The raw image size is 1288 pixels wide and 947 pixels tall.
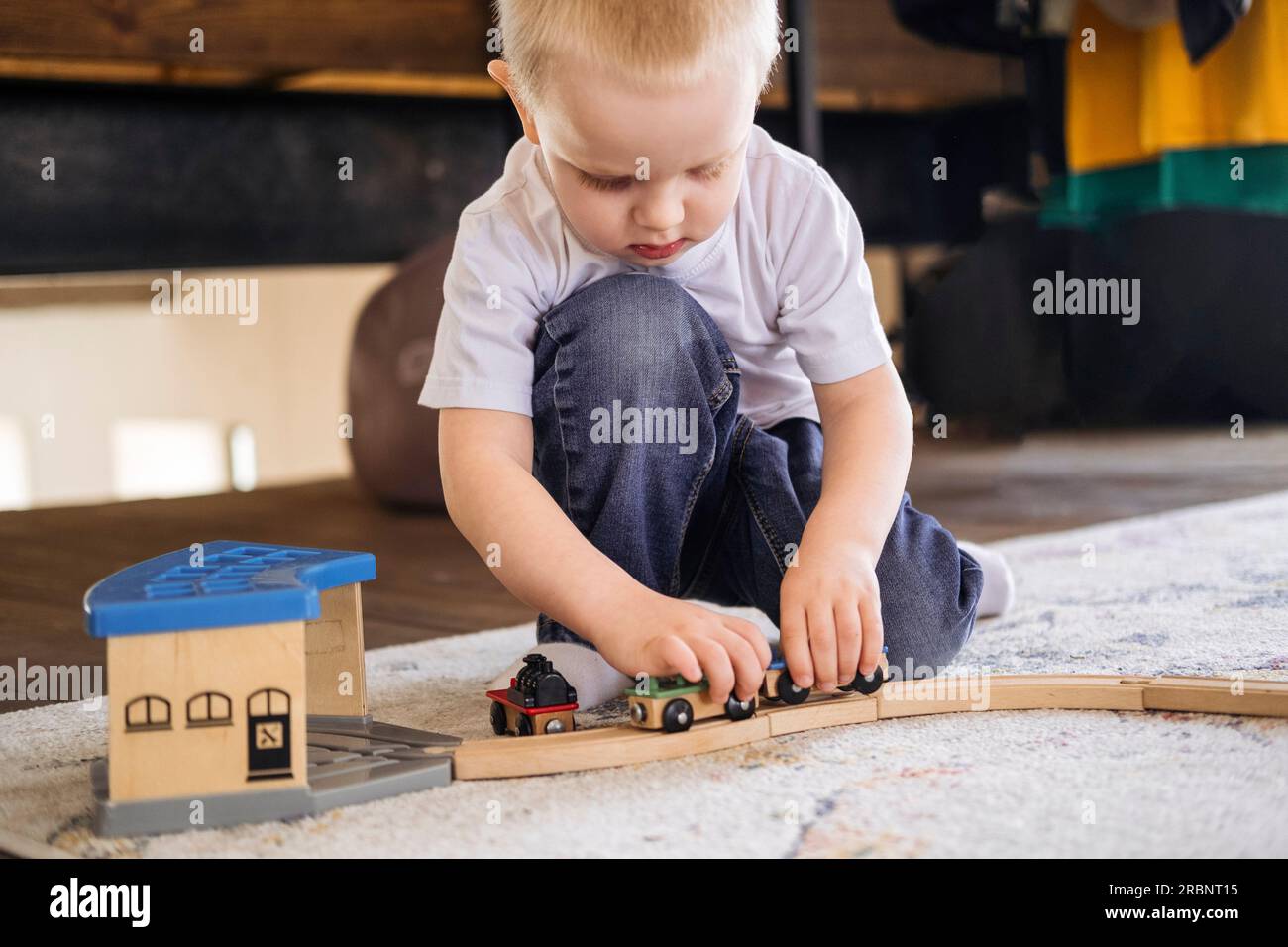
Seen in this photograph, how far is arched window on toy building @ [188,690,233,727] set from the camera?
62cm

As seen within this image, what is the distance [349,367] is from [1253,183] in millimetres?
1301

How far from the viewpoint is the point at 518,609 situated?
1.26 m

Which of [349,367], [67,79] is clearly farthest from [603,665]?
[67,79]

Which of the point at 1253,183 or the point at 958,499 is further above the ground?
the point at 1253,183

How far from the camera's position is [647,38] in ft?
2.35

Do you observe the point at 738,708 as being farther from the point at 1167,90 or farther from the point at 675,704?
the point at 1167,90

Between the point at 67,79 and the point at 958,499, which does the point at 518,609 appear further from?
the point at 67,79

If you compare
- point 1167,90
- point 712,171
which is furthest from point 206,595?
point 1167,90

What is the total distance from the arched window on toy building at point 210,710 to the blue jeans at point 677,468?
0.33 metres

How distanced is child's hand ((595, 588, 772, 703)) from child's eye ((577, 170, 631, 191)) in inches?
9.0

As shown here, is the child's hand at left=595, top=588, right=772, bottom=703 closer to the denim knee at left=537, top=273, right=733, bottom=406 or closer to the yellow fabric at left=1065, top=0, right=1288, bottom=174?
the denim knee at left=537, top=273, right=733, bottom=406

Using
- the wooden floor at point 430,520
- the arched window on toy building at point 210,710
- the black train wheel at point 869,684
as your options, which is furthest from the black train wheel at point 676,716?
the wooden floor at point 430,520

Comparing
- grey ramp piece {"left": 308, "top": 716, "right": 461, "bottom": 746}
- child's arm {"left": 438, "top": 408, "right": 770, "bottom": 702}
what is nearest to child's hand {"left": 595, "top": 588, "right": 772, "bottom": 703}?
child's arm {"left": 438, "top": 408, "right": 770, "bottom": 702}

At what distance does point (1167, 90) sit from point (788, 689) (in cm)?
132
